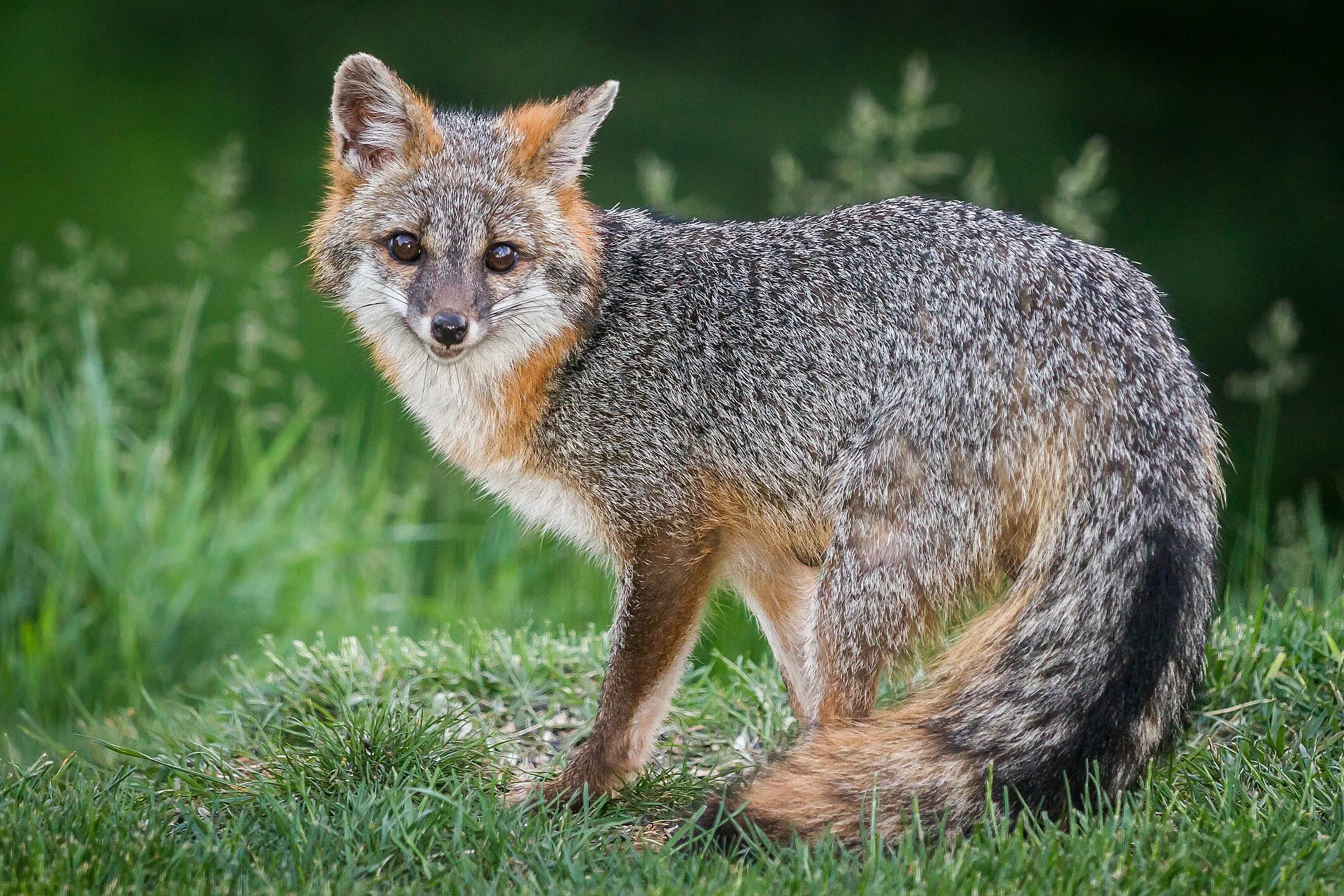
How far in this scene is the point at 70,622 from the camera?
245 inches

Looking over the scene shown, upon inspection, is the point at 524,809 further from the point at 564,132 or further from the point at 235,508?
the point at 235,508

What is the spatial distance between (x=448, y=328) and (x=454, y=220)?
456mm

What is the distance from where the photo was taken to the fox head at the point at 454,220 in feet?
14.8

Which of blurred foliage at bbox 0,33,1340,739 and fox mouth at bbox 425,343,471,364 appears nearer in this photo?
fox mouth at bbox 425,343,471,364

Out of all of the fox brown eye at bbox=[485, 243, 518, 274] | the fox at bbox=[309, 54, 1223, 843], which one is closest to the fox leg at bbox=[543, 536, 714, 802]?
the fox at bbox=[309, 54, 1223, 843]

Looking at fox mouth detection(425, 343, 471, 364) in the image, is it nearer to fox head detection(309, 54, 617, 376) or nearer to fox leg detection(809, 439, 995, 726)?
fox head detection(309, 54, 617, 376)

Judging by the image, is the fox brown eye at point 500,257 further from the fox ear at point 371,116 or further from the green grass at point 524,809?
the green grass at point 524,809

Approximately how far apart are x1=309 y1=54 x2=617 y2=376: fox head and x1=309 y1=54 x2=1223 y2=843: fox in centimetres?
1

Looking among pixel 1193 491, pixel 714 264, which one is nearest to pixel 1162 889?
pixel 1193 491

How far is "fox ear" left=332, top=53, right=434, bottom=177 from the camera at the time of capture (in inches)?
181

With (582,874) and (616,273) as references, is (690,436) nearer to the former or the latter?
(616,273)

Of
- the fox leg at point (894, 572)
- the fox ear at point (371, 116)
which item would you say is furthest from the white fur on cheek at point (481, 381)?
the fox leg at point (894, 572)

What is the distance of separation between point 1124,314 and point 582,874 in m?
2.21

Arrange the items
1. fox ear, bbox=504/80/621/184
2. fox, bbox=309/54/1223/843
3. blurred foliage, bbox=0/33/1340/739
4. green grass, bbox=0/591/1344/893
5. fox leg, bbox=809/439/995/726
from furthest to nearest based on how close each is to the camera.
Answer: blurred foliage, bbox=0/33/1340/739 → fox ear, bbox=504/80/621/184 → fox leg, bbox=809/439/995/726 → fox, bbox=309/54/1223/843 → green grass, bbox=0/591/1344/893
